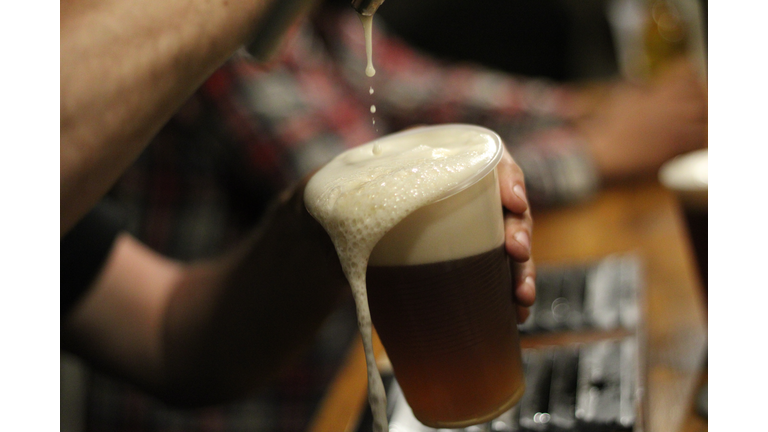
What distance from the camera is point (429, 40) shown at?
463 centimetres

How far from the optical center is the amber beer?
703 mm

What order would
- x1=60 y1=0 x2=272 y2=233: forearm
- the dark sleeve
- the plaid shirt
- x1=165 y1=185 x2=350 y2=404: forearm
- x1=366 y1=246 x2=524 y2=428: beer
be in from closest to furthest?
1. x1=60 y1=0 x2=272 y2=233: forearm
2. x1=366 y1=246 x2=524 y2=428: beer
3. x1=165 y1=185 x2=350 y2=404: forearm
4. the dark sleeve
5. the plaid shirt

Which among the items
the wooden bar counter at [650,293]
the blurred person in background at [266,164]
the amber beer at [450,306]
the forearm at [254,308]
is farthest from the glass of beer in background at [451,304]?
the blurred person in background at [266,164]

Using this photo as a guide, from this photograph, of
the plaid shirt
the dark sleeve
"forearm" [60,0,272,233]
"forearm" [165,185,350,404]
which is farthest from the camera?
the plaid shirt

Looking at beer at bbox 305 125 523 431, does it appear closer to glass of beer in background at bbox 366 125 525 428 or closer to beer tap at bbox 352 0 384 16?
glass of beer in background at bbox 366 125 525 428

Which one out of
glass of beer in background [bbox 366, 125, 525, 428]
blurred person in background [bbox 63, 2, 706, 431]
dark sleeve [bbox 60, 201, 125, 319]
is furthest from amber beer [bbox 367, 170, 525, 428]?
blurred person in background [bbox 63, 2, 706, 431]

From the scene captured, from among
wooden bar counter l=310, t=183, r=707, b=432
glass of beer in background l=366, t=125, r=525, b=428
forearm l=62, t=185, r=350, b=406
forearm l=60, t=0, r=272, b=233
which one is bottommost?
wooden bar counter l=310, t=183, r=707, b=432

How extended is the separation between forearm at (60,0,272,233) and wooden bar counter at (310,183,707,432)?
0.59 m

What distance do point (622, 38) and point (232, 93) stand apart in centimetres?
329

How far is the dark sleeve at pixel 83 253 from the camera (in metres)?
1.22

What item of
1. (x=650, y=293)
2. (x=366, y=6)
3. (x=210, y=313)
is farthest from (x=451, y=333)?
(x=650, y=293)

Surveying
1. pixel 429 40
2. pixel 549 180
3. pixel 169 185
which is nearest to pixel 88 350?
pixel 169 185

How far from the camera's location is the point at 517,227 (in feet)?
2.52

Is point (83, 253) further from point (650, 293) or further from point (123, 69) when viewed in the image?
point (650, 293)
